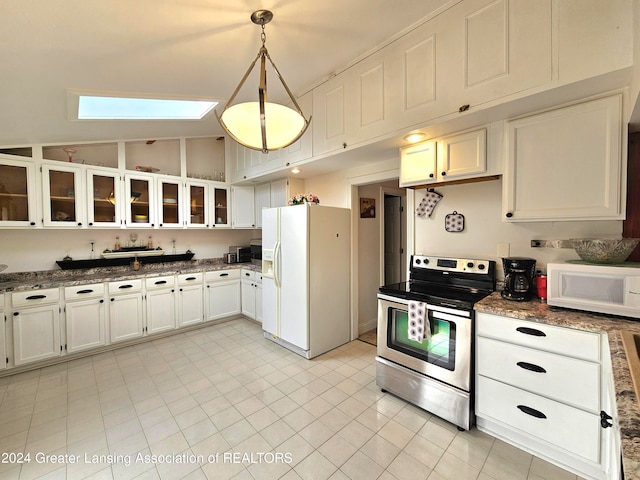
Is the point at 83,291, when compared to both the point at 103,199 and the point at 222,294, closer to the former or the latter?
the point at 103,199

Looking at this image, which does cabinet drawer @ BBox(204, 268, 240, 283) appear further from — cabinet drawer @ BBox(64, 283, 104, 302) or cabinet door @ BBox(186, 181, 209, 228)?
cabinet drawer @ BBox(64, 283, 104, 302)

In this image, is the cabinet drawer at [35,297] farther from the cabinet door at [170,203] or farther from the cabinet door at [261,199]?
the cabinet door at [261,199]

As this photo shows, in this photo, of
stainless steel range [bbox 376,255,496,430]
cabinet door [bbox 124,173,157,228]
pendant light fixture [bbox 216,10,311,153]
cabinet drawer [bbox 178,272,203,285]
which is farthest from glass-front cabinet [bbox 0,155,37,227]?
stainless steel range [bbox 376,255,496,430]

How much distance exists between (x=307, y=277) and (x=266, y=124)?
1778mm

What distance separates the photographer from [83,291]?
10.1 ft

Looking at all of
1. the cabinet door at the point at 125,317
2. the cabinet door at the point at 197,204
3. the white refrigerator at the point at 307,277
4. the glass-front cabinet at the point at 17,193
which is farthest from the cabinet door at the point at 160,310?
the glass-front cabinet at the point at 17,193

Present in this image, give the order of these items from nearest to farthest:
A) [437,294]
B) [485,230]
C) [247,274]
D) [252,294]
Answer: [437,294], [485,230], [252,294], [247,274]

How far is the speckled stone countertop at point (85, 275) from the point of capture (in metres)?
2.89

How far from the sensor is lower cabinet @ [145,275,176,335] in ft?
11.6

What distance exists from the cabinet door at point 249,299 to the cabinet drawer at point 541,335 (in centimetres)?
312

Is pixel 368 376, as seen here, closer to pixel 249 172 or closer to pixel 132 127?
pixel 249 172

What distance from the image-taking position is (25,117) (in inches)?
95.0

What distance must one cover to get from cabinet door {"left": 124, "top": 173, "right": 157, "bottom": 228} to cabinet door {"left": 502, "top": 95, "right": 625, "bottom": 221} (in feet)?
13.7

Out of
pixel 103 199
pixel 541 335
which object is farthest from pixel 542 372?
pixel 103 199
